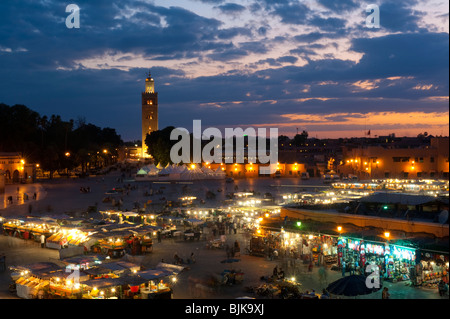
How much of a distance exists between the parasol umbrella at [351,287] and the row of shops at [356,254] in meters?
2.10

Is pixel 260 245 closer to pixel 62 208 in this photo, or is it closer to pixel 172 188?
pixel 62 208

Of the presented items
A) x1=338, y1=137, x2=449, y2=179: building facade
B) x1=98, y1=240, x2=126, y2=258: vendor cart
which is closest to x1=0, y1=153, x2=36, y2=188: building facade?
x1=98, y1=240, x2=126, y2=258: vendor cart

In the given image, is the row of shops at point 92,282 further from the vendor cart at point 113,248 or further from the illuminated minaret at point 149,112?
the illuminated minaret at point 149,112

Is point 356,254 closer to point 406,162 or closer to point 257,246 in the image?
point 257,246

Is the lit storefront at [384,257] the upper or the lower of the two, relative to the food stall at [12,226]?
upper

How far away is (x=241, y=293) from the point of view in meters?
→ 11.0

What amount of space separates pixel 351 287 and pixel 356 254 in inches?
132

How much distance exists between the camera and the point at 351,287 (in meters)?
9.72

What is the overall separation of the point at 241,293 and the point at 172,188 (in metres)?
29.9

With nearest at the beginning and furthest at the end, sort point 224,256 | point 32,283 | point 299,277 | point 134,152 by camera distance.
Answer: point 32,283 → point 299,277 → point 224,256 → point 134,152

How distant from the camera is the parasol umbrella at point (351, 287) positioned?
9.62 meters

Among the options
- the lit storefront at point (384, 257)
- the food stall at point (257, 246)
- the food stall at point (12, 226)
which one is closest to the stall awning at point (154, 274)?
the food stall at point (257, 246)

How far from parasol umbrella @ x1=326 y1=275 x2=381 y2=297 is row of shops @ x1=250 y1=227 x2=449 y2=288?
82.6 inches

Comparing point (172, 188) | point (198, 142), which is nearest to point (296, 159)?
point (198, 142)
